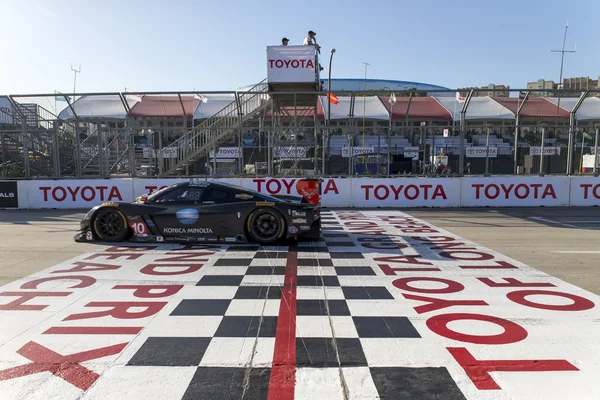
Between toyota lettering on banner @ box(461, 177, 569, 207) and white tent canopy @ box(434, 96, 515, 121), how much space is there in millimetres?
13895

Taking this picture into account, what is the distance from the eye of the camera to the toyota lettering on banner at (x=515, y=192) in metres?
14.1

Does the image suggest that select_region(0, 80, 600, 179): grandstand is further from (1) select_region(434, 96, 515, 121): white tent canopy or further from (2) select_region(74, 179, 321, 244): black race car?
(1) select_region(434, 96, 515, 121): white tent canopy

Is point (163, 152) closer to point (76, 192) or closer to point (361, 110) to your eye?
point (76, 192)

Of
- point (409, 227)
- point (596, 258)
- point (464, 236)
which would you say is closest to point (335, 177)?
point (409, 227)

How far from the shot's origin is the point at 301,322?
4086 millimetres

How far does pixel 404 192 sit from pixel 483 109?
1855 cm

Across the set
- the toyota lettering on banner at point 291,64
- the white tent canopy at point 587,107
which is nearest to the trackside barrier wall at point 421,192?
the toyota lettering on banner at point 291,64

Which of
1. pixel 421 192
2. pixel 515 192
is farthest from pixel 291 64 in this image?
pixel 515 192

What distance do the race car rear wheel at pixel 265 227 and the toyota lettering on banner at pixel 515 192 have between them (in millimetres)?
8713

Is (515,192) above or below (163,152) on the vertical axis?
below

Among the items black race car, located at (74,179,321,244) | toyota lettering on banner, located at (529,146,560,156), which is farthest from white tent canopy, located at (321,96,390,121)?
black race car, located at (74,179,321,244)

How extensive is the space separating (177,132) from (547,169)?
12271 mm

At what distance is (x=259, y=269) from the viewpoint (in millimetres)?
6102

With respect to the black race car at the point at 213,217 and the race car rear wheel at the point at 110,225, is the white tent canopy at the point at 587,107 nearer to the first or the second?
the black race car at the point at 213,217
